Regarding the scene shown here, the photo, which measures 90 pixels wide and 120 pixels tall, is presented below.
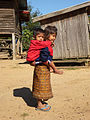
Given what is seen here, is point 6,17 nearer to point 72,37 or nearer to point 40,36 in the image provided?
point 72,37

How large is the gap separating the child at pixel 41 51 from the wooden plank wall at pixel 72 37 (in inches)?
189

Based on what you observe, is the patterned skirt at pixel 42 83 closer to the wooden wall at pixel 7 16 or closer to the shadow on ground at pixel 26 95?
the shadow on ground at pixel 26 95

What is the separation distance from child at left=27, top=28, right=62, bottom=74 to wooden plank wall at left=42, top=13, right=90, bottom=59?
15.8 feet

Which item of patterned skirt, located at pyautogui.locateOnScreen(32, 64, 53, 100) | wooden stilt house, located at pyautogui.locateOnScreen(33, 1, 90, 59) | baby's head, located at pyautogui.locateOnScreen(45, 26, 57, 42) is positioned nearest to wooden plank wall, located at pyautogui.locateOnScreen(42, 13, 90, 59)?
wooden stilt house, located at pyautogui.locateOnScreen(33, 1, 90, 59)

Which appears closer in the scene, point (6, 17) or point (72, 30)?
point (72, 30)

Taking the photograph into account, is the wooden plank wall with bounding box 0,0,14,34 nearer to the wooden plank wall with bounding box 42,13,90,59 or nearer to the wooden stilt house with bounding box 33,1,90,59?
the wooden stilt house with bounding box 33,1,90,59

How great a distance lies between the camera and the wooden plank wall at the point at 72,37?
7148mm

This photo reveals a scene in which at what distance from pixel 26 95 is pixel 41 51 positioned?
156 cm

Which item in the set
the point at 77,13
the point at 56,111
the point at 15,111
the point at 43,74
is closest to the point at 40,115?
the point at 56,111

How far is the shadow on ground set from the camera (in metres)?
3.18

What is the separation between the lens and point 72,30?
24.4 feet

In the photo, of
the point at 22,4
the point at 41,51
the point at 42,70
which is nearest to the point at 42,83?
the point at 42,70

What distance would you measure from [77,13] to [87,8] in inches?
19.3

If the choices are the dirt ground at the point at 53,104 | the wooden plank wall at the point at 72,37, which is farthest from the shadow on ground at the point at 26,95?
the wooden plank wall at the point at 72,37
